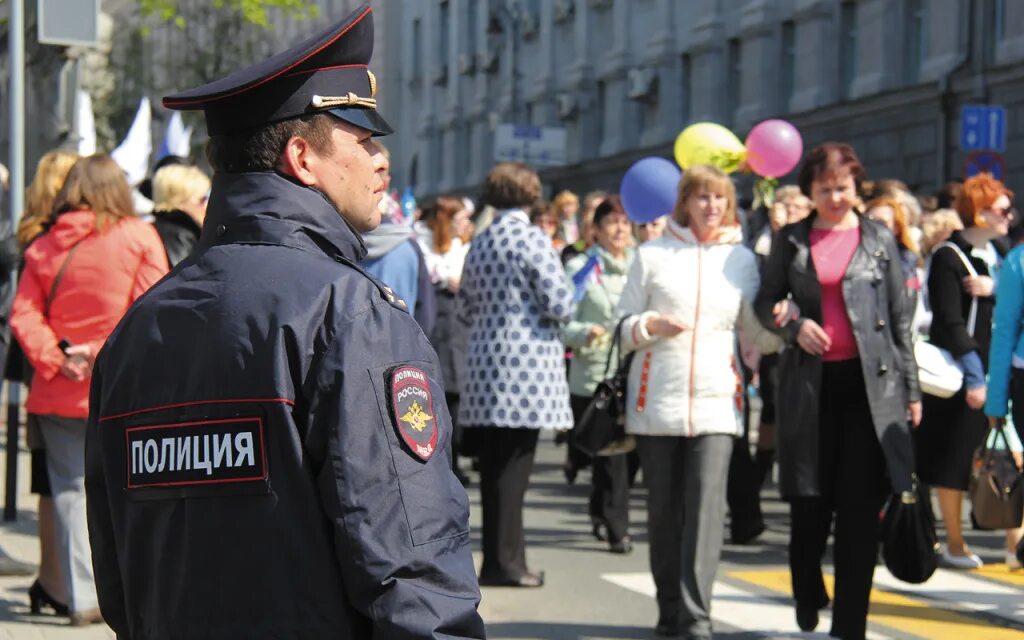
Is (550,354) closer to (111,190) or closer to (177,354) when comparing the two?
(111,190)

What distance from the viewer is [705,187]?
7.63 meters

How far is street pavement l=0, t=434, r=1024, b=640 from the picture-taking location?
7.73 m

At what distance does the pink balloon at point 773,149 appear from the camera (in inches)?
462

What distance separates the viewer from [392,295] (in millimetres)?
2766

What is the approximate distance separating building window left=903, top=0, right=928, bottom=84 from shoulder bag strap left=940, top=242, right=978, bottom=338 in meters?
19.8

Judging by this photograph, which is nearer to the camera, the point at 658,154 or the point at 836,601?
the point at 836,601

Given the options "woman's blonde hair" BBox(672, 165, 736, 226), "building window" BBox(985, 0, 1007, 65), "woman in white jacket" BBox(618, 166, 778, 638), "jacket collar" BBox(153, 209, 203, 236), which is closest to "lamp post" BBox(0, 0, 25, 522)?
"jacket collar" BBox(153, 209, 203, 236)

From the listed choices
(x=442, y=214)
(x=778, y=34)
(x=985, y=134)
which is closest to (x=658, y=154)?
(x=778, y=34)

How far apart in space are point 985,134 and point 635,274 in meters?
15.1

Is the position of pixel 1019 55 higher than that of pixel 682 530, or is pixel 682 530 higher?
pixel 1019 55

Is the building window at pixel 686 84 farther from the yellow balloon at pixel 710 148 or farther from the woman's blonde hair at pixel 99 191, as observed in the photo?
the woman's blonde hair at pixel 99 191

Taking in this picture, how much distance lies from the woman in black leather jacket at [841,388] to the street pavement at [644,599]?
44 cm

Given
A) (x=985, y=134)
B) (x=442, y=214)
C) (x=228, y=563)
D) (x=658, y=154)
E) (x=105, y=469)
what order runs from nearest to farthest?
(x=228, y=563) → (x=105, y=469) → (x=442, y=214) → (x=985, y=134) → (x=658, y=154)

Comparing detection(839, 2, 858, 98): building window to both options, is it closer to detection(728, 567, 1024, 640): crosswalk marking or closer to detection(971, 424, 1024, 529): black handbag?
detection(728, 567, 1024, 640): crosswalk marking
